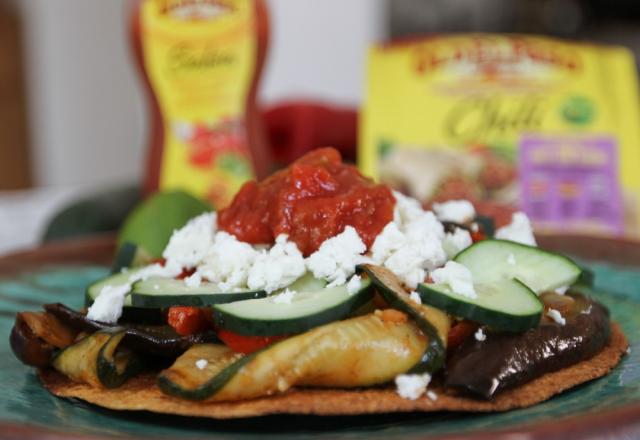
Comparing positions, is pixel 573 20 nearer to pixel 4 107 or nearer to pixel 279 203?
pixel 4 107

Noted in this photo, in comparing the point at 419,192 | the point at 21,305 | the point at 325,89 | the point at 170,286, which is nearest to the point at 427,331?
the point at 170,286

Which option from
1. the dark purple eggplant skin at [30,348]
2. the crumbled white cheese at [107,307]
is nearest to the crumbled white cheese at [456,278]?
the crumbled white cheese at [107,307]

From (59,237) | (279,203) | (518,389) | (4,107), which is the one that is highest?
(279,203)

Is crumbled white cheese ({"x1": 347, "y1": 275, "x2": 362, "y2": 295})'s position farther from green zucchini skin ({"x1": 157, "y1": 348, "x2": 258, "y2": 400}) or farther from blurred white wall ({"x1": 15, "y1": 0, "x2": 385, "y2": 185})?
blurred white wall ({"x1": 15, "y1": 0, "x2": 385, "y2": 185})

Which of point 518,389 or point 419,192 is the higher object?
point 518,389

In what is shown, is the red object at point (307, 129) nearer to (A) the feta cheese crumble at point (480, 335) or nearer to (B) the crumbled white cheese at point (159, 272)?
(B) the crumbled white cheese at point (159, 272)
